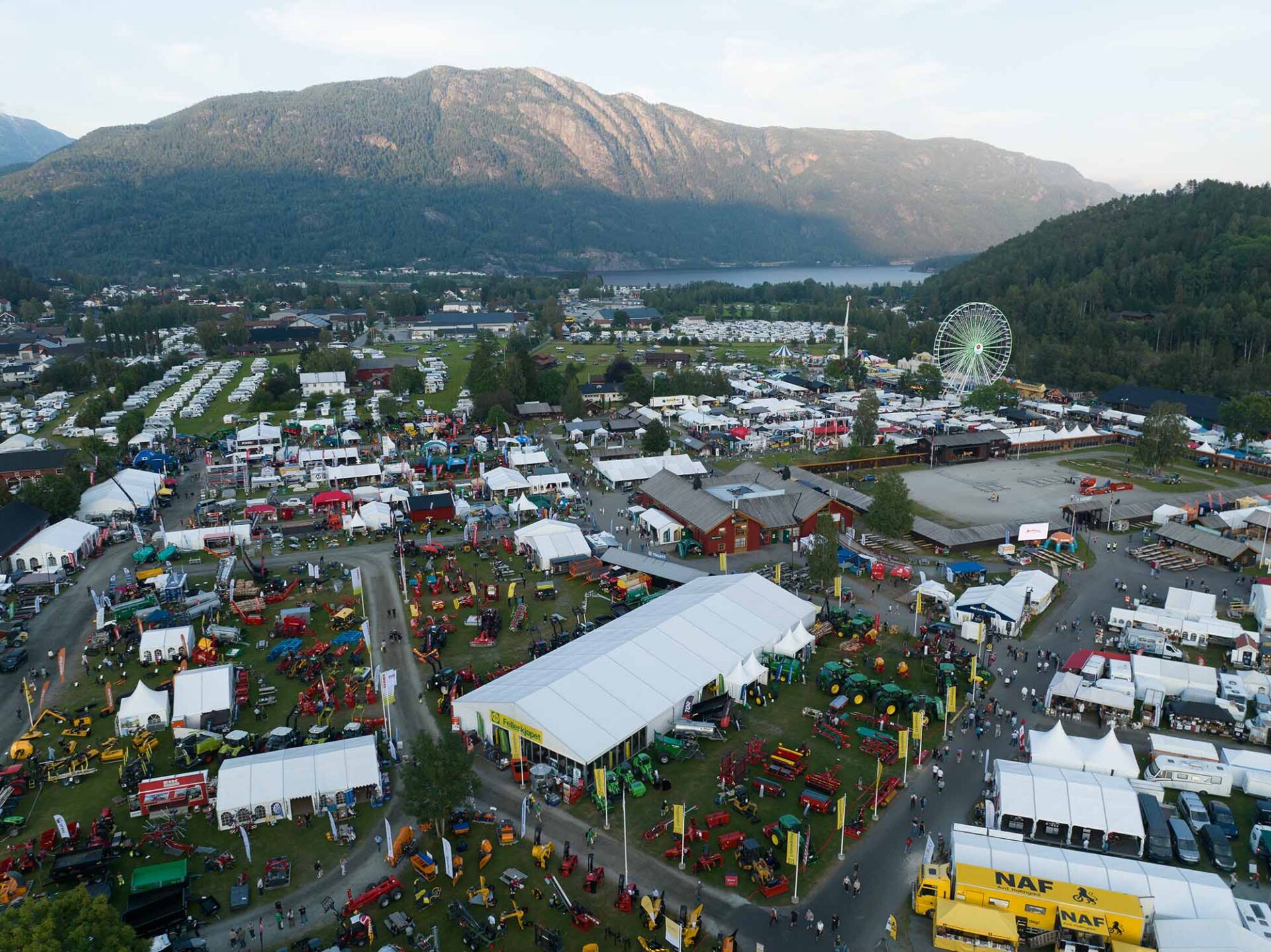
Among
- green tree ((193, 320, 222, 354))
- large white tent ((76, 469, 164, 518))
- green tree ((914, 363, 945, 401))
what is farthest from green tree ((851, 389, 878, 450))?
green tree ((193, 320, 222, 354))

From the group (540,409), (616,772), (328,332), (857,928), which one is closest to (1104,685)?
(857,928)

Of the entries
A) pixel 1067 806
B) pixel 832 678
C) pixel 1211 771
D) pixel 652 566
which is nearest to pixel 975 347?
pixel 652 566

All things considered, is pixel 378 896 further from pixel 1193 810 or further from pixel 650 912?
pixel 1193 810

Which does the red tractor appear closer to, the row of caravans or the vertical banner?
the vertical banner

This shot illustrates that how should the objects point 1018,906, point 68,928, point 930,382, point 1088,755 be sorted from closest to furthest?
point 68,928, point 1018,906, point 1088,755, point 930,382

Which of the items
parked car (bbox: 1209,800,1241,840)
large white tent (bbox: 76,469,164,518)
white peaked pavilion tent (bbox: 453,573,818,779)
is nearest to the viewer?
parked car (bbox: 1209,800,1241,840)

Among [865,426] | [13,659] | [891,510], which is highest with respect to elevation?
[865,426]
